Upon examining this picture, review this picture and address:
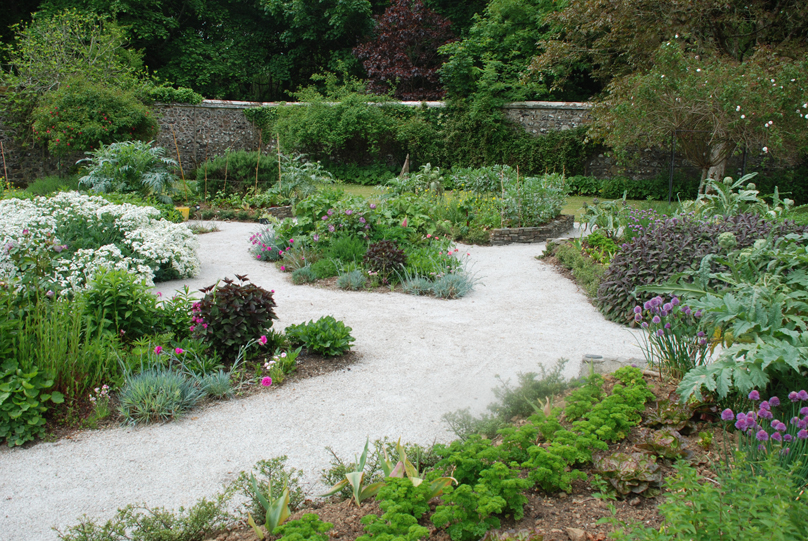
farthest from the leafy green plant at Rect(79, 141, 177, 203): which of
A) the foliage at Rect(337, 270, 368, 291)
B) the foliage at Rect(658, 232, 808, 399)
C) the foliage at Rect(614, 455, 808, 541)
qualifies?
the foliage at Rect(614, 455, 808, 541)

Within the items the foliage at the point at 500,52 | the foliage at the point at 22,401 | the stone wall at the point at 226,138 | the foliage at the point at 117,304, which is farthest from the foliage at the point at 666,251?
the foliage at the point at 500,52

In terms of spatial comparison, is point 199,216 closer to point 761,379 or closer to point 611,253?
point 611,253

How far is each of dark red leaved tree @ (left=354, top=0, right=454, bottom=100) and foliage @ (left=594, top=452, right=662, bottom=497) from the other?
20019mm

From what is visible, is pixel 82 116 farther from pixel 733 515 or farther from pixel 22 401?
pixel 733 515

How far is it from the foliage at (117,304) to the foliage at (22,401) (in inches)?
27.0

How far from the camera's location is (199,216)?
36.7ft

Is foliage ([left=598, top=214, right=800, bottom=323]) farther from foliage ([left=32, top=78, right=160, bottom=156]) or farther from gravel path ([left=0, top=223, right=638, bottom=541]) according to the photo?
foliage ([left=32, top=78, right=160, bottom=156])

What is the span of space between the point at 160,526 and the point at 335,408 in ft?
4.36

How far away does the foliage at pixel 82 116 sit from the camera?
41.4ft

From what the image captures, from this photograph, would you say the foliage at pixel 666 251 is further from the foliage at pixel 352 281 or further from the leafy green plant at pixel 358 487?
the leafy green plant at pixel 358 487

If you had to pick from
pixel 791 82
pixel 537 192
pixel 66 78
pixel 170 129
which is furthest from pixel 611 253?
pixel 170 129

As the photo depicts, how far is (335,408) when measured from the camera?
3387 mm

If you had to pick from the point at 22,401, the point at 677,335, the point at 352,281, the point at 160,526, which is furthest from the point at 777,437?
the point at 352,281

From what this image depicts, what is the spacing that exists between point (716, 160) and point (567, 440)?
12044mm
